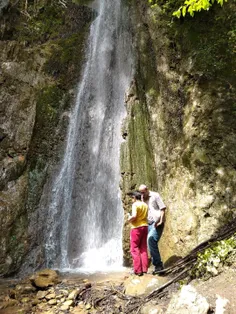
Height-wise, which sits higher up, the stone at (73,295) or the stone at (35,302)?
the stone at (73,295)

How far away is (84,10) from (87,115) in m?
7.84

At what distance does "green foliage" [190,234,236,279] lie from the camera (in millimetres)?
5492

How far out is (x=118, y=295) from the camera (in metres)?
6.23

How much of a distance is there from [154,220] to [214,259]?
1830 millimetres

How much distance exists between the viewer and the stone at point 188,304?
4391 mm

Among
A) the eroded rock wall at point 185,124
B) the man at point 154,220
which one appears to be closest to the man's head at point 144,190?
the man at point 154,220

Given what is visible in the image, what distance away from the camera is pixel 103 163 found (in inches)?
456

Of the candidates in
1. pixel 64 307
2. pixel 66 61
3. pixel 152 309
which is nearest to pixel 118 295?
pixel 64 307

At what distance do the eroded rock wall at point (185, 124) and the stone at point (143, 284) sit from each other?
4.07 ft

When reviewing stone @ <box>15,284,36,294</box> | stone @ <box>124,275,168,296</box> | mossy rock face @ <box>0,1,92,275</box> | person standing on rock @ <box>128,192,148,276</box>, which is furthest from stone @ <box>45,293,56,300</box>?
mossy rock face @ <box>0,1,92,275</box>

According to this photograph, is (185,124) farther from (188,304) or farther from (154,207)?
(188,304)

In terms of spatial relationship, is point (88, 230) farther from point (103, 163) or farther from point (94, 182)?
point (103, 163)

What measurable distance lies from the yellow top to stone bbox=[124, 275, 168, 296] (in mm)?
1082

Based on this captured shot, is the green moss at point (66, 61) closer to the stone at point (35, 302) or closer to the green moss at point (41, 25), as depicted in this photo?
the green moss at point (41, 25)
